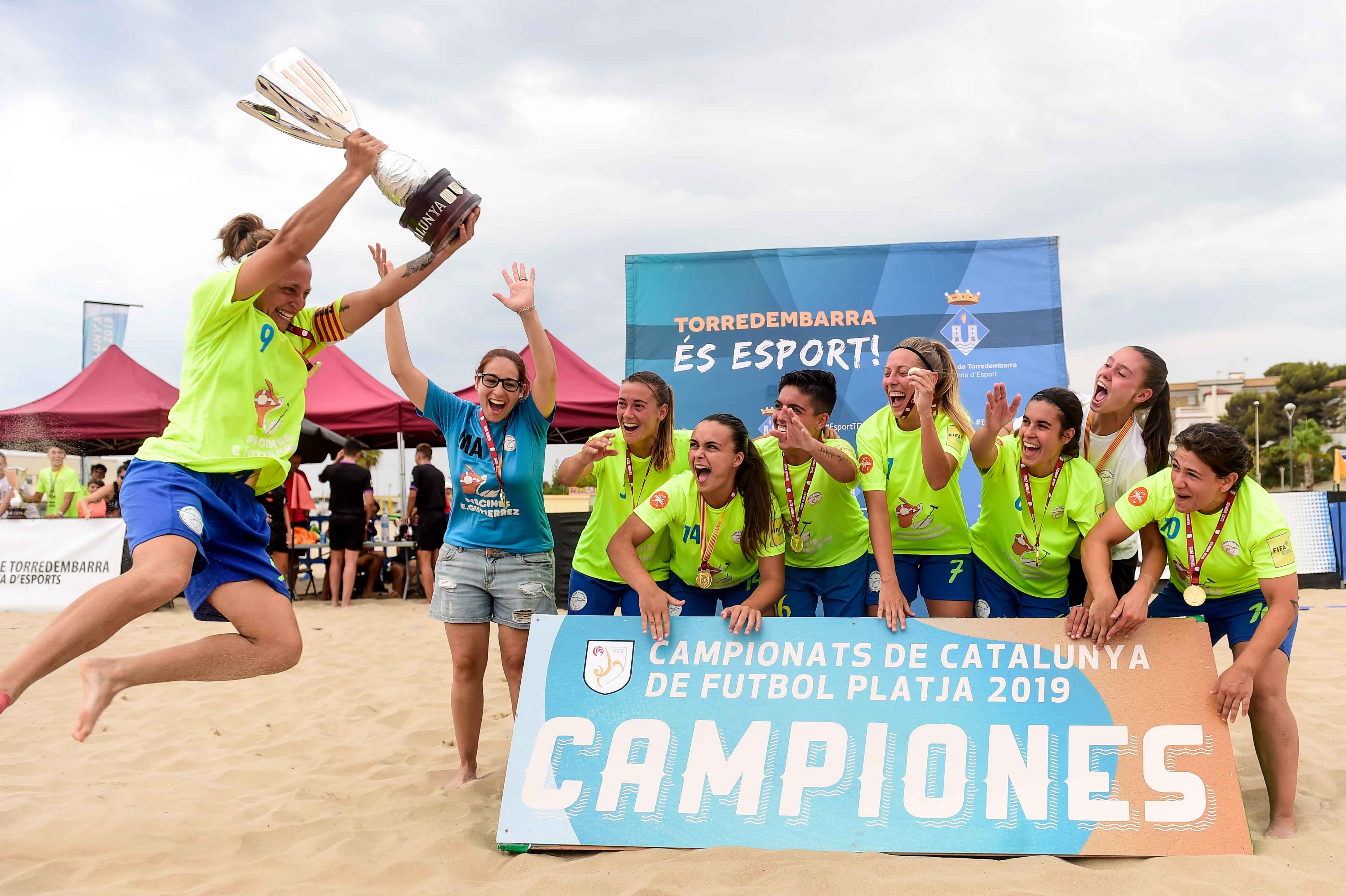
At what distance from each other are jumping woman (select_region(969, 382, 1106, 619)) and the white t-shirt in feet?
0.24

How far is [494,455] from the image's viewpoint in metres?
3.46

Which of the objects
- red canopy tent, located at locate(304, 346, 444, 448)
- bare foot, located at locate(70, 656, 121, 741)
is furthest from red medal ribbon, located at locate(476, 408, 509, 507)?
red canopy tent, located at locate(304, 346, 444, 448)

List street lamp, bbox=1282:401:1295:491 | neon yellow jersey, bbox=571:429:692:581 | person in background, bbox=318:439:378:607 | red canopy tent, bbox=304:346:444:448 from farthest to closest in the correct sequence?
street lamp, bbox=1282:401:1295:491, red canopy tent, bbox=304:346:444:448, person in background, bbox=318:439:378:607, neon yellow jersey, bbox=571:429:692:581

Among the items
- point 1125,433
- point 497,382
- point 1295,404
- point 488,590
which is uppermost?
point 1295,404

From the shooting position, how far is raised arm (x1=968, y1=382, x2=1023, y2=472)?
3205 mm

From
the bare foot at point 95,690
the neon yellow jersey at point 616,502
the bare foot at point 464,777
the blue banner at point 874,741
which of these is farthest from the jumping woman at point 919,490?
the bare foot at point 95,690

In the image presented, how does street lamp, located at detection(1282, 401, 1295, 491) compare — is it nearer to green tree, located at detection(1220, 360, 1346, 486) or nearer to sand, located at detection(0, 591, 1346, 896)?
green tree, located at detection(1220, 360, 1346, 486)

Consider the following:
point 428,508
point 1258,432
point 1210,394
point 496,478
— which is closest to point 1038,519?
point 496,478

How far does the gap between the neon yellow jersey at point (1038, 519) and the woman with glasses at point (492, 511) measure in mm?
1810

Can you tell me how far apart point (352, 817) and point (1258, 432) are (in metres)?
58.8

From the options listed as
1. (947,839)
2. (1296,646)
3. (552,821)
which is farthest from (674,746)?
(1296,646)

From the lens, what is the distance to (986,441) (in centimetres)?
334

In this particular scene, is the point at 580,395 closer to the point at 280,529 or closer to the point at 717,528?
the point at 280,529

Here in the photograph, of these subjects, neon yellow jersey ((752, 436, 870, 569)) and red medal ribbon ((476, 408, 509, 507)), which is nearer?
red medal ribbon ((476, 408, 509, 507))
